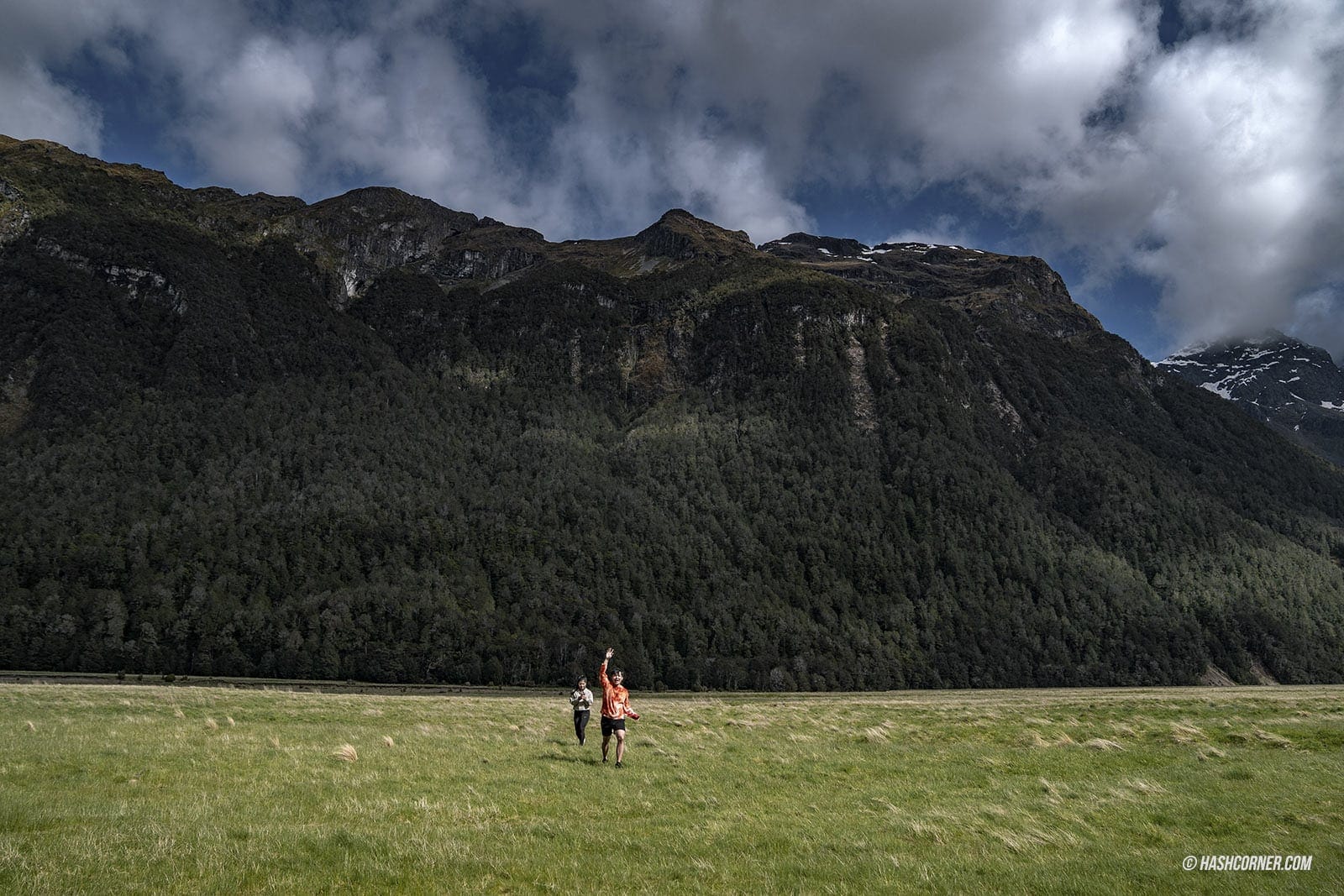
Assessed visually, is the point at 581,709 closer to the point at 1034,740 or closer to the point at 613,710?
the point at 613,710

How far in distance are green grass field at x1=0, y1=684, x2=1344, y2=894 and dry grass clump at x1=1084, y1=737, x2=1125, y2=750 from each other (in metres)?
0.18

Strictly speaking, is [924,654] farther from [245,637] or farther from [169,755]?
[169,755]

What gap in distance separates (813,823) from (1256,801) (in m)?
10.6

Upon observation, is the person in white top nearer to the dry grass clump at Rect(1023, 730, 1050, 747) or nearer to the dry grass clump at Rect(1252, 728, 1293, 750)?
the dry grass clump at Rect(1023, 730, 1050, 747)

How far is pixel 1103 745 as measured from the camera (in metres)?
24.4

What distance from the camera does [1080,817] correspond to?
48.8 feet

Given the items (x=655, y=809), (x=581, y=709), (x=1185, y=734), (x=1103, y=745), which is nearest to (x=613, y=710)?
(x=581, y=709)

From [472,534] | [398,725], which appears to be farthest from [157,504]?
[398,725]

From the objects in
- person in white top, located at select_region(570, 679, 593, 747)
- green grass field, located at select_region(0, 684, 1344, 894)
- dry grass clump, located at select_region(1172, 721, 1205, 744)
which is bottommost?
green grass field, located at select_region(0, 684, 1344, 894)

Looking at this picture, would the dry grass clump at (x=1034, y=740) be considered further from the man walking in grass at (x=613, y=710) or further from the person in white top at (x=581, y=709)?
the person in white top at (x=581, y=709)

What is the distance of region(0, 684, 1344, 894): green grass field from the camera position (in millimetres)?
10242

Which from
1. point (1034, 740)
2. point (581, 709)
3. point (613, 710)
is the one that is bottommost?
point (1034, 740)

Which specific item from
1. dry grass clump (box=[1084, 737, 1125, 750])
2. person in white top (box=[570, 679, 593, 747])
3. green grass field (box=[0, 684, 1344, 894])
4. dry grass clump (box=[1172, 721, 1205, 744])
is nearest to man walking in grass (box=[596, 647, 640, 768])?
green grass field (box=[0, 684, 1344, 894])

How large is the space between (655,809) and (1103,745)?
17.7m
